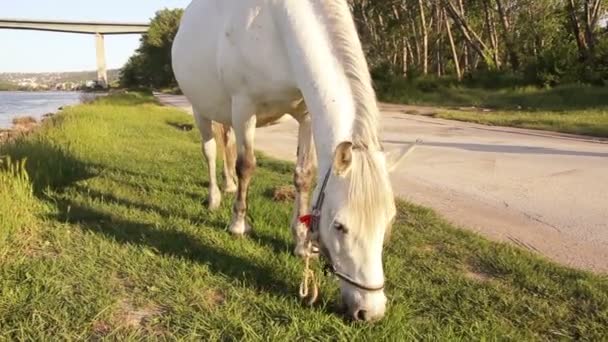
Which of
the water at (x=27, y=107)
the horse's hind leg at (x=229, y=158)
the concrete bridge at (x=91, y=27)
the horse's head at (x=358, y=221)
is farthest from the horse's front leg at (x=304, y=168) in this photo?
the concrete bridge at (x=91, y=27)

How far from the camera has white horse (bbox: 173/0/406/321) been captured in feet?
7.68

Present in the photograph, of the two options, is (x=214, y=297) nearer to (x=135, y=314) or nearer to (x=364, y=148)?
(x=135, y=314)

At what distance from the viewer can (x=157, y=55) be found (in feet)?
229

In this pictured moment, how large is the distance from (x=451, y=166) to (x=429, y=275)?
14.0 ft

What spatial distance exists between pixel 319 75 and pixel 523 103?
1613 centimetres

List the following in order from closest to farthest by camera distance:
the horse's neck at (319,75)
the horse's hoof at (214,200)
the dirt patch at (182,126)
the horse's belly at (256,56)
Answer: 1. the horse's neck at (319,75)
2. the horse's belly at (256,56)
3. the horse's hoof at (214,200)
4. the dirt patch at (182,126)

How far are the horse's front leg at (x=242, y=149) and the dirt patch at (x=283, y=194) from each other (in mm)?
1070

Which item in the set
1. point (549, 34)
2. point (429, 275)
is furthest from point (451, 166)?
point (549, 34)

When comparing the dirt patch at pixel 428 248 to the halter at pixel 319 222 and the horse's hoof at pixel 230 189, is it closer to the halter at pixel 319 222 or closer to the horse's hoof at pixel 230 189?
the halter at pixel 319 222

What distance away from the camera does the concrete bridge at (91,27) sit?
63031 millimetres

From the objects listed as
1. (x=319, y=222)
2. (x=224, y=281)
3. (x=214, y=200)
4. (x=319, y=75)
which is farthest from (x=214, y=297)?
(x=214, y=200)

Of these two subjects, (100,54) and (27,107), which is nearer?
(27,107)

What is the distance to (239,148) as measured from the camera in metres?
3.82

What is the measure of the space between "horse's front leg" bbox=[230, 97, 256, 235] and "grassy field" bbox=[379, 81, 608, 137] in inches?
354
